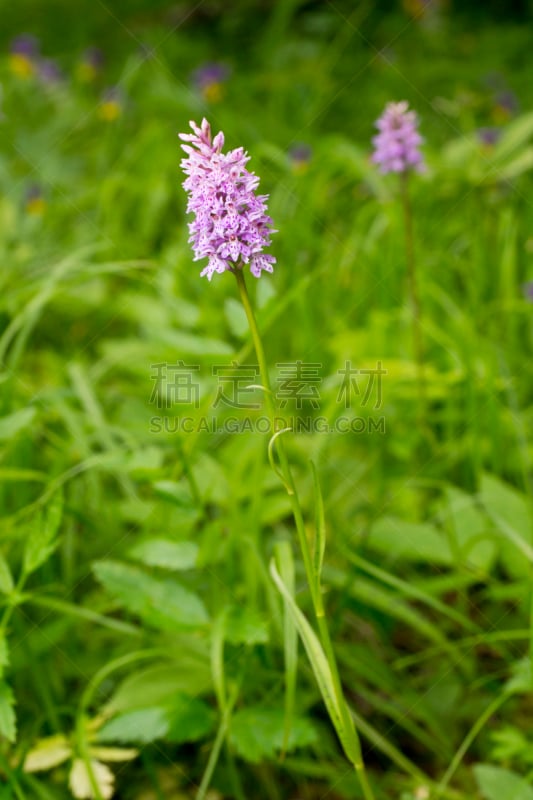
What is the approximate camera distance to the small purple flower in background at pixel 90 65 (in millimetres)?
4527

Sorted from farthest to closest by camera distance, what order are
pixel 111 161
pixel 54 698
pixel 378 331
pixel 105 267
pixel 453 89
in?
pixel 453 89 → pixel 111 161 → pixel 378 331 → pixel 105 267 → pixel 54 698

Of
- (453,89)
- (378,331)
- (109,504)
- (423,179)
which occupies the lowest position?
(109,504)

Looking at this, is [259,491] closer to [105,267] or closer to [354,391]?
[354,391]

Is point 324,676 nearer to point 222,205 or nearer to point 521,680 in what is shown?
point 521,680

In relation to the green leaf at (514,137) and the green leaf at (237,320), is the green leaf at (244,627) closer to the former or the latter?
the green leaf at (237,320)

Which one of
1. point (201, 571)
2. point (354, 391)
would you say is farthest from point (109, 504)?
point (354, 391)

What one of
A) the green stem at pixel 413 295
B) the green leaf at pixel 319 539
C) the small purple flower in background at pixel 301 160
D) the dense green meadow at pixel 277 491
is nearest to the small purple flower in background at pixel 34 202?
the dense green meadow at pixel 277 491

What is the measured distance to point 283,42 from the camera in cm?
478

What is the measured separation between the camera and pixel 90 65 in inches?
178

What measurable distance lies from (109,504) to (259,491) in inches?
22.0

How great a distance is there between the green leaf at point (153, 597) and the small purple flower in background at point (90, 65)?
3.83 meters

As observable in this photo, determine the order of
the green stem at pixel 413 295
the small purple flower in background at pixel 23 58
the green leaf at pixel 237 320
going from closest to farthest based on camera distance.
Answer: the green leaf at pixel 237 320
the green stem at pixel 413 295
the small purple flower in background at pixel 23 58

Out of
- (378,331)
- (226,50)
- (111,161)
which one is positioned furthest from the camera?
(226,50)

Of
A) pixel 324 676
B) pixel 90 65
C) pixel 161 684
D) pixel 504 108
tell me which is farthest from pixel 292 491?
pixel 90 65
